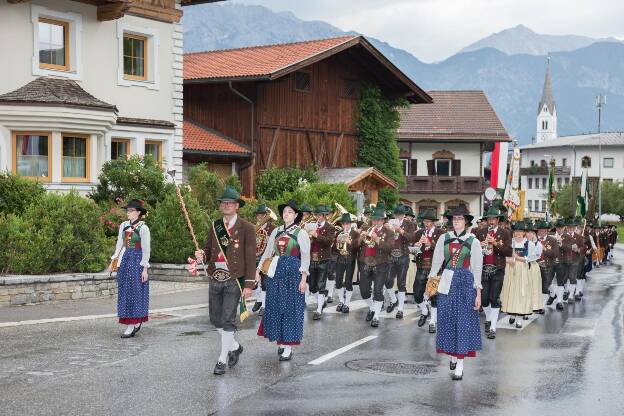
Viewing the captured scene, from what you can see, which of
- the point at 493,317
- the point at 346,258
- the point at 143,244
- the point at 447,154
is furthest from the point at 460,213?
the point at 447,154

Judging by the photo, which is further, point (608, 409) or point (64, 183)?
point (64, 183)

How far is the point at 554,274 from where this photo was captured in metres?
19.0

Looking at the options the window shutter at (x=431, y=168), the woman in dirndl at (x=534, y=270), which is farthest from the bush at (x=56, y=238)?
the window shutter at (x=431, y=168)

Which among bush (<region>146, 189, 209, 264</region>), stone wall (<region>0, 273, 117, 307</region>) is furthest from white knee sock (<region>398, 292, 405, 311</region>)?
bush (<region>146, 189, 209, 264</region>)

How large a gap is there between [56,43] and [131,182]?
191 inches

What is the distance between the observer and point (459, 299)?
33.8ft

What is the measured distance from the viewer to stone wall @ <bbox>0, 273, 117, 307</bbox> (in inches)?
594

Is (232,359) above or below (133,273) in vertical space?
below

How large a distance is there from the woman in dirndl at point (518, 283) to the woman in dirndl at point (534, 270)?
263mm

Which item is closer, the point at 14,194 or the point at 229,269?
the point at 229,269

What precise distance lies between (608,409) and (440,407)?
5.58 feet

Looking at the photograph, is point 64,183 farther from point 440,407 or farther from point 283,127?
point 440,407

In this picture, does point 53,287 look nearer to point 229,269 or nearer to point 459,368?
point 229,269

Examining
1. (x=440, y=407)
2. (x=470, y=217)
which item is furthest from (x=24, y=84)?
(x=440, y=407)
